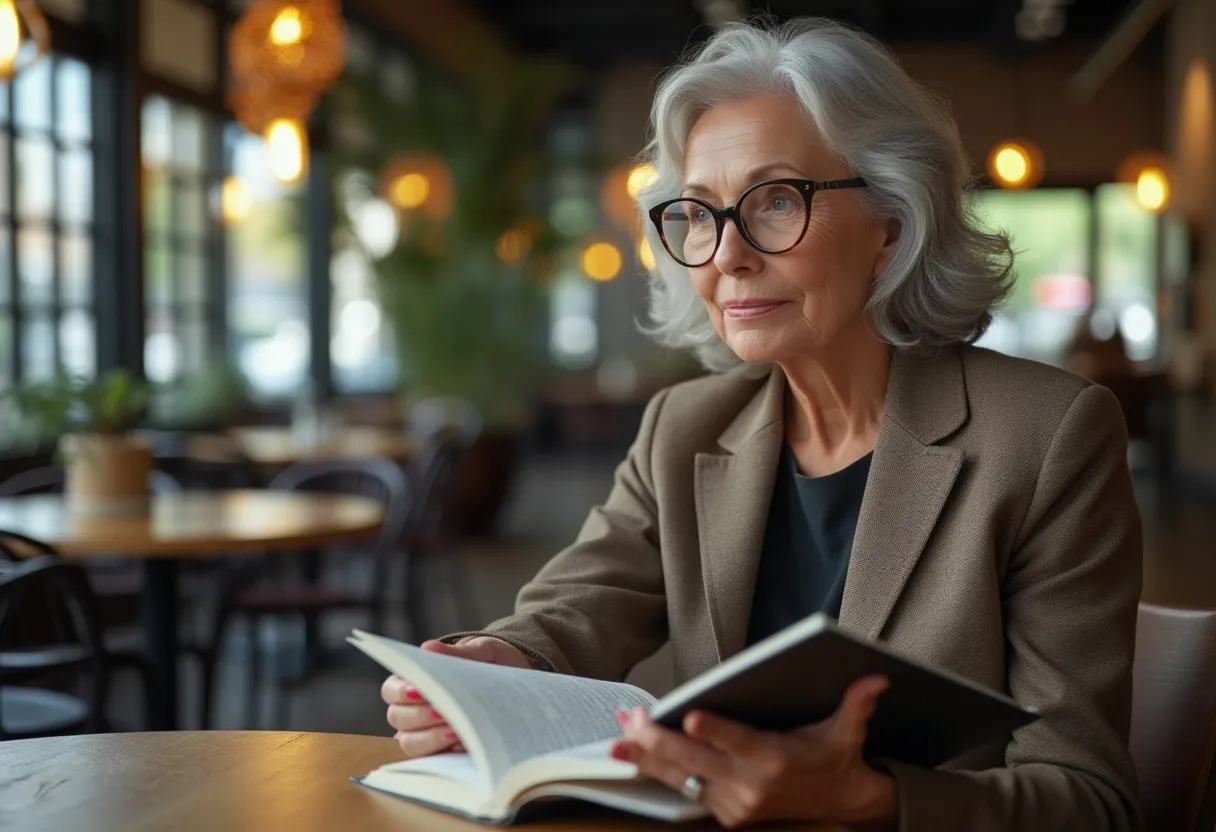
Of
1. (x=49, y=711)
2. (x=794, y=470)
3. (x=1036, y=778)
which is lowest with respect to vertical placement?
(x=49, y=711)

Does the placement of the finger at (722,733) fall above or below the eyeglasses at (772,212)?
below

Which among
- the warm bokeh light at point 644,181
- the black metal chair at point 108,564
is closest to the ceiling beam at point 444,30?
the black metal chair at point 108,564

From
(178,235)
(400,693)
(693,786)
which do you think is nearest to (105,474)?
(400,693)

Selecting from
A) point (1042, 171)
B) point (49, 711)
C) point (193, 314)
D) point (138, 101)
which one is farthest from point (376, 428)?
point (1042, 171)

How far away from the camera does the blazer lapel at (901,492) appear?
1498 millimetres

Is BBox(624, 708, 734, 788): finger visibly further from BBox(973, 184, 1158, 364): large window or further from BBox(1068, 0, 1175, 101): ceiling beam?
BBox(973, 184, 1158, 364): large window

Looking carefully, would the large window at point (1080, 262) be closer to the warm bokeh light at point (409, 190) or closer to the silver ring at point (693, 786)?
the warm bokeh light at point (409, 190)

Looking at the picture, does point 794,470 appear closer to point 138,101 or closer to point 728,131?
point 728,131

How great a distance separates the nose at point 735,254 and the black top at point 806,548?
0.94 feet

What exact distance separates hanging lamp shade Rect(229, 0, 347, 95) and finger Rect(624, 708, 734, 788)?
5.10 meters

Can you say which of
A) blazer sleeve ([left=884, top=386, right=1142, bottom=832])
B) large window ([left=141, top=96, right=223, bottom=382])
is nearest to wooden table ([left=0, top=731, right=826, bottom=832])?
blazer sleeve ([left=884, top=386, right=1142, bottom=832])

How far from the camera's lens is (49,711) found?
2.79 m

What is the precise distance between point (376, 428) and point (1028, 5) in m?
7.98

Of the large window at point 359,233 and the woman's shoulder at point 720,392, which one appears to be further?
the large window at point 359,233
